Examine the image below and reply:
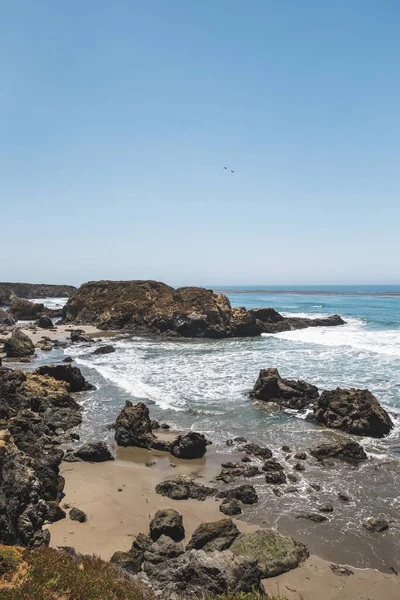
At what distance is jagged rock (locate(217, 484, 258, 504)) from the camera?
14.5 meters

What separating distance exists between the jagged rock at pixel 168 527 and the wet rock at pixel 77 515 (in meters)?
2.42

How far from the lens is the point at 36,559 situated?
333 inches

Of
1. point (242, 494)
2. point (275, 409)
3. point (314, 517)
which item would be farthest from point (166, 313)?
point (314, 517)

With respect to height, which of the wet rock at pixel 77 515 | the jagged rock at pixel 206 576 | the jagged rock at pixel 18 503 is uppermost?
the jagged rock at pixel 18 503

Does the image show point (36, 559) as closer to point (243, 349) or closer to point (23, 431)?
point (23, 431)

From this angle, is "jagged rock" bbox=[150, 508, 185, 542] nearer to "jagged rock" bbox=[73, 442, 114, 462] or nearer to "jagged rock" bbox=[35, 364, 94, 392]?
"jagged rock" bbox=[73, 442, 114, 462]

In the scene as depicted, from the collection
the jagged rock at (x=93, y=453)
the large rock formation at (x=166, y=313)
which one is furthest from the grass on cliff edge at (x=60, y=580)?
the large rock formation at (x=166, y=313)

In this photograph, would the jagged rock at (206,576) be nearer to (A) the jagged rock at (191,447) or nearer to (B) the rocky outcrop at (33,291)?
(A) the jagged rock at (191,447)

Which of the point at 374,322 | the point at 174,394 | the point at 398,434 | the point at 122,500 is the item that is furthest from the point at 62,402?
the point at 374,322

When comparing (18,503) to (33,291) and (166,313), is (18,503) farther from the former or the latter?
(33,291)

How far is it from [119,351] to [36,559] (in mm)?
37751

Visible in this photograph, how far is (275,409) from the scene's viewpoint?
25.2 m

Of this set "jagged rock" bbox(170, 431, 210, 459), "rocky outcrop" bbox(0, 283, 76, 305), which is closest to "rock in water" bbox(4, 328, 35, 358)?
"jagged rock" bbox(170, 431, 210, 459)

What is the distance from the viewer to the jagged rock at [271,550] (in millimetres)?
10875
